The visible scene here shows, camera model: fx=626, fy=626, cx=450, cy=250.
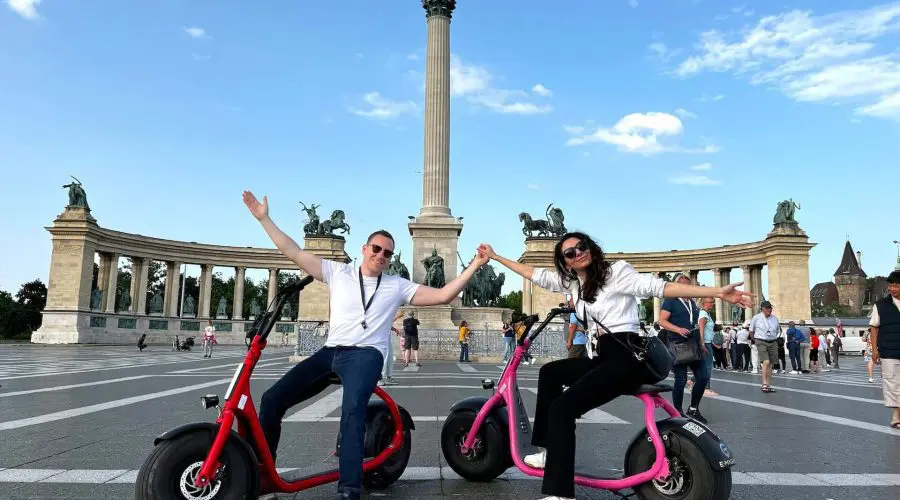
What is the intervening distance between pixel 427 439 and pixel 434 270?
22362mm

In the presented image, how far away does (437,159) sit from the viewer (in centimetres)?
3372

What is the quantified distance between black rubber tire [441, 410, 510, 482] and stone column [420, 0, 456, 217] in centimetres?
2816

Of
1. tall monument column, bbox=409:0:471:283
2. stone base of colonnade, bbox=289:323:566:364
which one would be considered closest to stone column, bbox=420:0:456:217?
tall monument column, bbox=409:0:471:283

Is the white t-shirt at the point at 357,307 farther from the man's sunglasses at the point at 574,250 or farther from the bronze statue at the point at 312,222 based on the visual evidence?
the bronze statue at the point at 312,222

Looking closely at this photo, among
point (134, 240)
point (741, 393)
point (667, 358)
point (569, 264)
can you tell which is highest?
point (134, 240)

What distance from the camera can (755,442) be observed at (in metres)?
6.66

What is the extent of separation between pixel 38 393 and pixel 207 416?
4.96 m

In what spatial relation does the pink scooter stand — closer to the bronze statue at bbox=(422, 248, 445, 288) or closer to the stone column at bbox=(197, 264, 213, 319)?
the bronze statue at bbox=(422, 248, 445, 288)

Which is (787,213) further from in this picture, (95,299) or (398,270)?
(95,299)

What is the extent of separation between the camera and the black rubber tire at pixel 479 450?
4.61m

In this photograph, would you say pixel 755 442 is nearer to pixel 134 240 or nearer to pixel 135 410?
pixel 135 410

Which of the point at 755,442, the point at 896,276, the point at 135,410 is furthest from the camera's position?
the point at 135,410

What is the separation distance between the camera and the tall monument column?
31578 millimetres

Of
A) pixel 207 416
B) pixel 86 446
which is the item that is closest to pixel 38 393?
pixel 207 416
